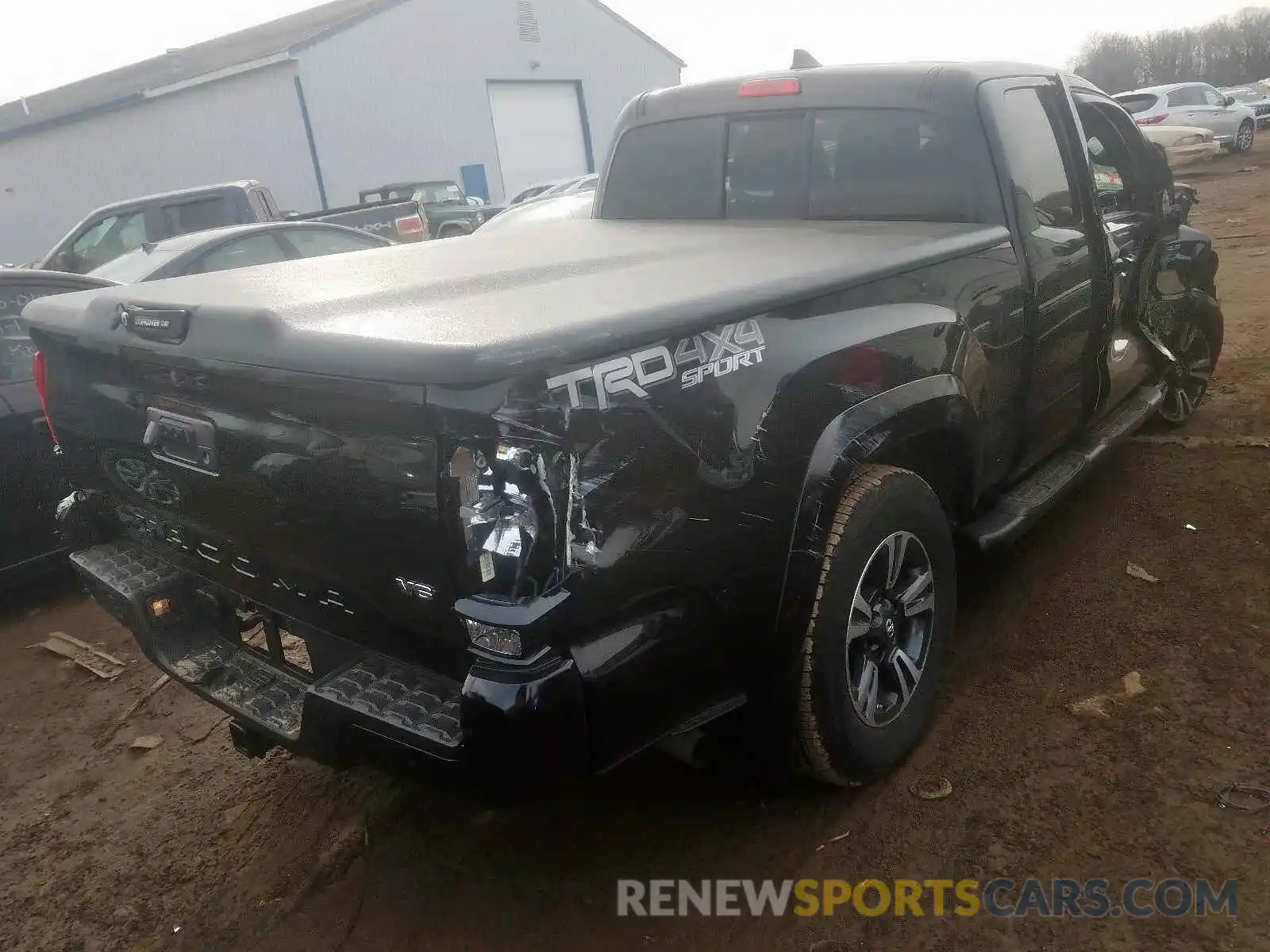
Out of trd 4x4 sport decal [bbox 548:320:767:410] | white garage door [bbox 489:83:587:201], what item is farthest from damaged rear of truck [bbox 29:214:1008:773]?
white garage door [bbox 489:83:587:201]

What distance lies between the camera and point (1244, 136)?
22.3 m

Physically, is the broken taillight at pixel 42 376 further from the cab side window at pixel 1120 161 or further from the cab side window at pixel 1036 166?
the cab side window at pixel 1120 161

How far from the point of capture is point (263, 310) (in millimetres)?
2047

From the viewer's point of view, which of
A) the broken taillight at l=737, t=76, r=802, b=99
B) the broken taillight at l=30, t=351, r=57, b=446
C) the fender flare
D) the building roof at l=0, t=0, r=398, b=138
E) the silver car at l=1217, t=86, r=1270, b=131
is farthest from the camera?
the silver car at l=1217, t=86, r=1270, b=131

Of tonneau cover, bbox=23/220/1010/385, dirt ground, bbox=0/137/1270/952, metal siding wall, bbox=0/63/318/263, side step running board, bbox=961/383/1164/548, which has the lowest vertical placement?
dirt ground, bbox=0/137/1270/952

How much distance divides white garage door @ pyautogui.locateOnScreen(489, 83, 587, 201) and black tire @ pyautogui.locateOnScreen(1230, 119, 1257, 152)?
16233 millimetres

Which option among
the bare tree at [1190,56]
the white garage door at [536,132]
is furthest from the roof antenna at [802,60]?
the bare tree at [1190,56]

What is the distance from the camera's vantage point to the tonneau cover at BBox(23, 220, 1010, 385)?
179 centimetres

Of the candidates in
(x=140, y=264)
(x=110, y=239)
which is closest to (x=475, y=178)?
(x=110, y=239)

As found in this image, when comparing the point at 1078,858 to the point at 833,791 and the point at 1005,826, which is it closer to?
the point at 1005,826

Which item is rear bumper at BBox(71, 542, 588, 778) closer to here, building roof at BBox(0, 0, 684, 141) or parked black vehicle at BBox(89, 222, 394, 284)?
parked black vehicle at BBox(89, 222, 394, 284)

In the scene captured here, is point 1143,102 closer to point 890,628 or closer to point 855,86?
point 855,86

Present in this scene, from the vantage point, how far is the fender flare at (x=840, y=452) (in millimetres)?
2303

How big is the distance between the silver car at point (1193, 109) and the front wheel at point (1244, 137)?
0.16ft
